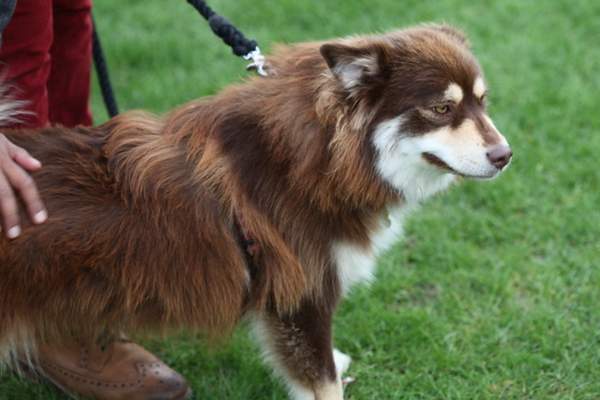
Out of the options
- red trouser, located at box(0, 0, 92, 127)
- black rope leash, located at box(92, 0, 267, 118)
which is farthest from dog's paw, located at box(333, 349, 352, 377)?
red trouser, located at box(0, 0, 92, 127)

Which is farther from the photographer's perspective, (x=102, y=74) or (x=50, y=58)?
(x=102, y=74)

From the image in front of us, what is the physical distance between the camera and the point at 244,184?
8.18 ft

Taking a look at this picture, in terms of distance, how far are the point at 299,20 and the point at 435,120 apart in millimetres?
3366

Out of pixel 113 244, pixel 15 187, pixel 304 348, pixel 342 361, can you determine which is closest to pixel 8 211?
pixel 15 187

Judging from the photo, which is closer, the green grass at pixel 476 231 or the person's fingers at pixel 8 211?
the person's fingers at pixel 8 211

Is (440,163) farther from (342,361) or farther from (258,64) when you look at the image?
(342,361)

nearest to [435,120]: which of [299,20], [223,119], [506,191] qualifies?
[223,119]

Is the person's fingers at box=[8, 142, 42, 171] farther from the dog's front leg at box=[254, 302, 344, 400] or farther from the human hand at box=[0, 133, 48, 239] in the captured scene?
the dog's front leg at box=[254, 302, 344, 400]

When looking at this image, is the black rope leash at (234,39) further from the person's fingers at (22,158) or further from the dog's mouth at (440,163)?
the person's fingers at (22,158)

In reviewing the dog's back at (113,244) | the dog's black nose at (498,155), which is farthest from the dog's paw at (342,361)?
the dog's black nose at (498,155)

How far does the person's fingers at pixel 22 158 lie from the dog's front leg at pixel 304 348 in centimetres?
90

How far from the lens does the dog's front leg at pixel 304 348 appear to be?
8.79 feet

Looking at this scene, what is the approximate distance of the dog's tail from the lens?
2535 mm

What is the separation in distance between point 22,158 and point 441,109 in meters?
1.30
